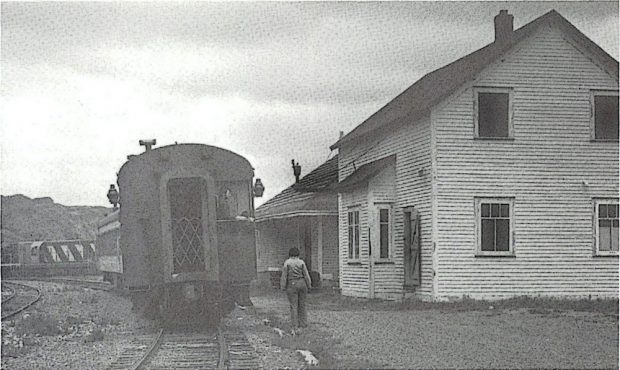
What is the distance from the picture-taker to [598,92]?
20.6 m

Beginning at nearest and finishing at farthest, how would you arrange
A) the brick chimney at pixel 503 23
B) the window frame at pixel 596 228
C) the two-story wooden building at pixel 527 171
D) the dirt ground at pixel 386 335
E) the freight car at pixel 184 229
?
1. the dirt ground at pixel 386 335
2. the freight car at pixel 184 229
3. the two-story wooden building at pixel 527 171
4. the window frame at pixel 596 228
5. the brick chimney at pixel 503 23

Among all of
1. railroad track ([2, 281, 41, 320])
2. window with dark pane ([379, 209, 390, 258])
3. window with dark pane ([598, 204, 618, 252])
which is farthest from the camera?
window with dark pane ([379, 209, 390, 258])

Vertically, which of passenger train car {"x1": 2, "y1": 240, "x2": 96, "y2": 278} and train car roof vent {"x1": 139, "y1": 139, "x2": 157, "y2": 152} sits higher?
train car roof vent {"x1": 139, "y1": 139, "x2": 157, "y2": 152}

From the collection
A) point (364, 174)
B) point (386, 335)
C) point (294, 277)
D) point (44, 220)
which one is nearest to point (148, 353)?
point (294, 277)

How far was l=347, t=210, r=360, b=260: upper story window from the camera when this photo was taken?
24.5m

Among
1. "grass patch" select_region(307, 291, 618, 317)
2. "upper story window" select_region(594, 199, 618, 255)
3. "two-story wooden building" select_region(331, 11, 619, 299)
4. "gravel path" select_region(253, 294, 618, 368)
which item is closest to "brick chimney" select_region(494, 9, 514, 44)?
"two-story wooden building" select_region(331, 11, 619, 299)

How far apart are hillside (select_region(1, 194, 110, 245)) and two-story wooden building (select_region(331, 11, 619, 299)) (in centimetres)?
5370

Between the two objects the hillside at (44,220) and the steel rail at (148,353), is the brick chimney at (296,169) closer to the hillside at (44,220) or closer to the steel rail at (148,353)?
the steel rail at (148,353)

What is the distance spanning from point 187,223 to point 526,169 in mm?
9058

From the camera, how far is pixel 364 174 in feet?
77.9

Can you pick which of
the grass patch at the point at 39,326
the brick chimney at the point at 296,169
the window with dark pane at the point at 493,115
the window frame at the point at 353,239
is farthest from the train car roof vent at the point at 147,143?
the brick chimney at the point at 296,169

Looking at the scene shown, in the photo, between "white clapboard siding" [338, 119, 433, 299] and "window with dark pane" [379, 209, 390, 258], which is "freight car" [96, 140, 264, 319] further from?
"window with dark pane" [379, 209, 390, 258]

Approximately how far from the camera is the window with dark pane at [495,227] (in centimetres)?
2052

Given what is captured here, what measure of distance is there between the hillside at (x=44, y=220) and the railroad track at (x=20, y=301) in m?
37.2
